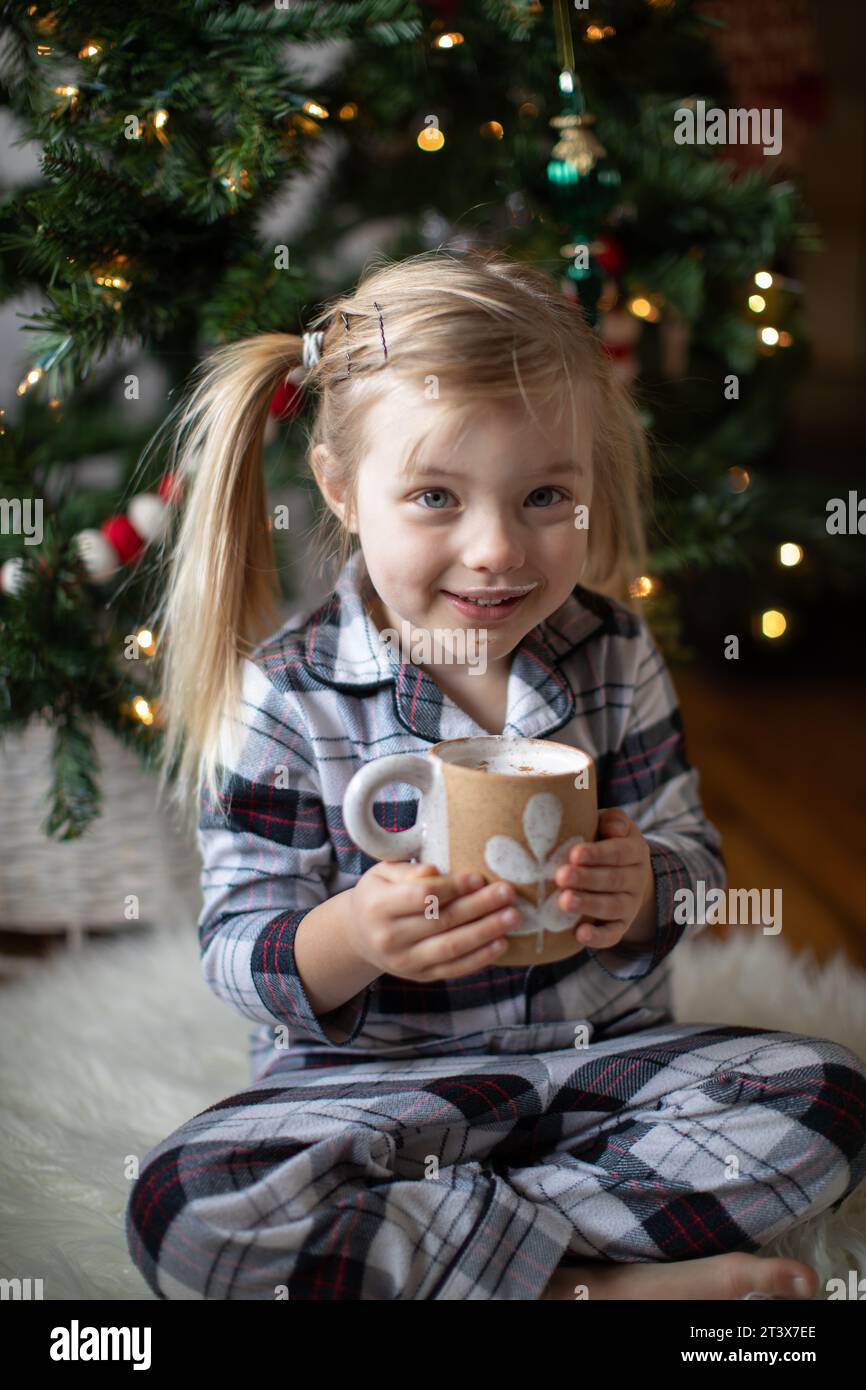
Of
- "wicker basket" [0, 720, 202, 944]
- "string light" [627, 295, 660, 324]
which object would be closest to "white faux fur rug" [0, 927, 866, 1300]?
"wicker basket" [0, 720, 202, 944]

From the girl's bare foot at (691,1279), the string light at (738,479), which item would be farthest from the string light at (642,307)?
the girl's bare foot at (691,1279)

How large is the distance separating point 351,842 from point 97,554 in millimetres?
394

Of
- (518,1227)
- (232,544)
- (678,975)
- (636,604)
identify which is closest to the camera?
(518,1227)

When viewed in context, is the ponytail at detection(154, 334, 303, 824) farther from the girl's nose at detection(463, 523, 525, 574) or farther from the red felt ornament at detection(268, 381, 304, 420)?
the girl's nose at detection(463, 523, 525, 574)

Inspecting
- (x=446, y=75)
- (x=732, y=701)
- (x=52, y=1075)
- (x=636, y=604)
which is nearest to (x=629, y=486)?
(x=636, y=604)

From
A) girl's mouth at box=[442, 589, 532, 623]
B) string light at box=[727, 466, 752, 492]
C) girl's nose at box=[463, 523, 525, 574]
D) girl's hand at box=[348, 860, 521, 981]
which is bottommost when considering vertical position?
girl's hand at box=[348, 860, 521, 981]

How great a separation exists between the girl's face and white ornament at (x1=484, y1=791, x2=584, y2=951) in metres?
0.15

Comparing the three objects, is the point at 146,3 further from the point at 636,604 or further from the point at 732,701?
the point at 732,701

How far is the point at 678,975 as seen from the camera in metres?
1.14

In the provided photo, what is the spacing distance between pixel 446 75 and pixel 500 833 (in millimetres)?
850

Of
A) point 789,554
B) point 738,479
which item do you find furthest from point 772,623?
point 738,479

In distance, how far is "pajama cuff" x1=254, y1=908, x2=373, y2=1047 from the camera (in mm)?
759

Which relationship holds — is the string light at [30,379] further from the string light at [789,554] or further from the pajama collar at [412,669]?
the string light at [789,554]

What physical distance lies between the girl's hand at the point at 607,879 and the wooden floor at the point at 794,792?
620mm
